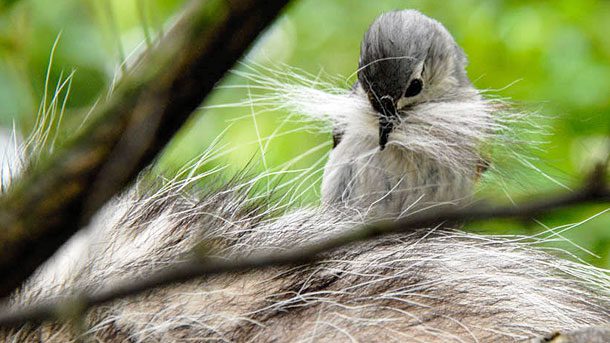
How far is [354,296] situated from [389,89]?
0.99 m

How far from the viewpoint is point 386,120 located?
7.83 feet

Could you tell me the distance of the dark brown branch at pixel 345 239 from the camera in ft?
2.61

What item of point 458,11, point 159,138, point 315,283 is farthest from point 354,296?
point 458,11

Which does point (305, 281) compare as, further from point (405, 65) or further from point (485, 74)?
point (485, 74)

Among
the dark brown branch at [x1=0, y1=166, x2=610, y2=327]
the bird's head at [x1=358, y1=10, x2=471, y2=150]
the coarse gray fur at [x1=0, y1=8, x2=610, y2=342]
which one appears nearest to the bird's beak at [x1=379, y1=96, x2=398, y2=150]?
the bird's head at [x1=358, y1=10, x2=471, y2=150]

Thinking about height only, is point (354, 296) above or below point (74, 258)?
below

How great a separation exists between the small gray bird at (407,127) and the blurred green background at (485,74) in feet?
Result: 0.39

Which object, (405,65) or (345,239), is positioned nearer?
(345,239)

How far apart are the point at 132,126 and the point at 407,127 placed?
1569mm

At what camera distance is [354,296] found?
65.7 inches

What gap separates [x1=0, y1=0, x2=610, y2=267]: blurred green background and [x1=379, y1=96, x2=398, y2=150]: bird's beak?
29 cm

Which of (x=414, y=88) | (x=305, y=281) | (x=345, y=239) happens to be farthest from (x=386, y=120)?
(x=345, y=239)

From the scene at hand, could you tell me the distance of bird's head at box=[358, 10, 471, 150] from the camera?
2521 mm

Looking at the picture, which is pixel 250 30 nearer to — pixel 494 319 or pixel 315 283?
pixel 315 283
